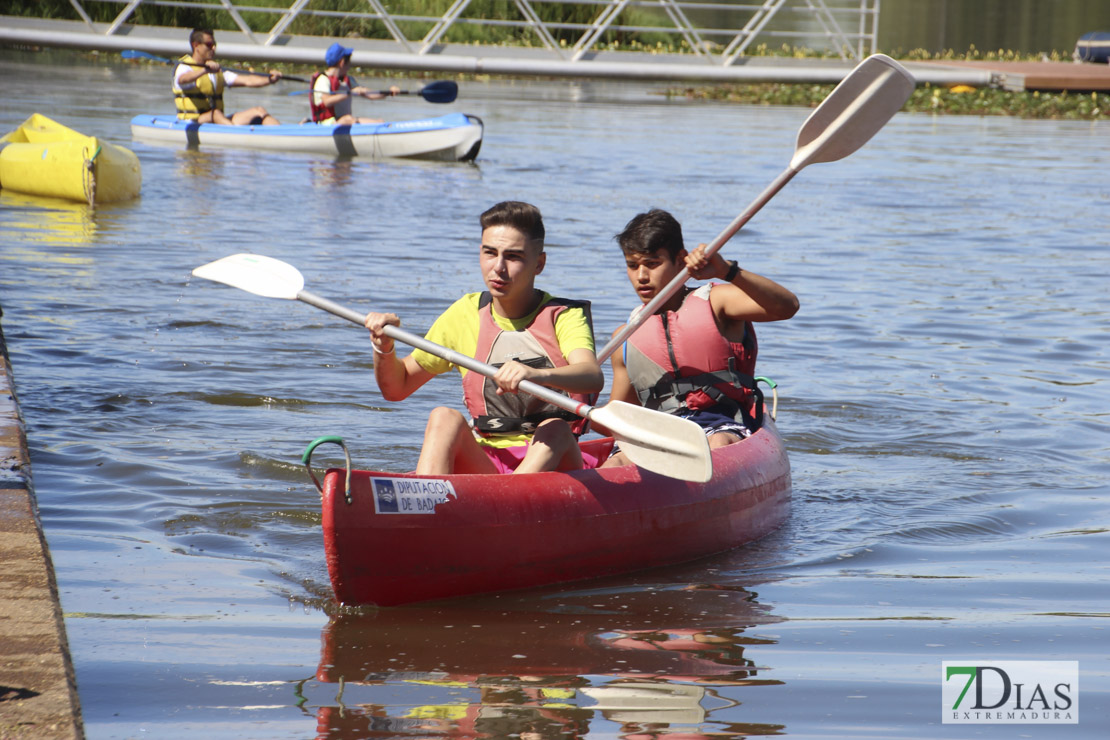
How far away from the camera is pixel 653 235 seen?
12.3 ft

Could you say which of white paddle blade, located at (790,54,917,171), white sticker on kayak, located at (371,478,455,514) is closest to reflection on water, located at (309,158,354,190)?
white paddle blade, located at (790,54,917,171)

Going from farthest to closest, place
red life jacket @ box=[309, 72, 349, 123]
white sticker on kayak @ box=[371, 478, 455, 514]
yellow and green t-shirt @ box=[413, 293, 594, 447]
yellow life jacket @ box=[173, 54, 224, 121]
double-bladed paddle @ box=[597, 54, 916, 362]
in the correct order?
yellow life jacket @ box=[173, 54, 224, 121] → red life jacket @ box=[309, 72, 349, 123] → double-bladed paddle @ box=[597, 54, 916, 362] → yellow and green t-shirt @ box=[413, 293, 594, 447] → white sticker on kayak @ box=[371, 478, 455, 514]

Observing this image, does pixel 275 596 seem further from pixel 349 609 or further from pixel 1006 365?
pixel 1006 365

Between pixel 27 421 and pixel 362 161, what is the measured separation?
9.25 meters

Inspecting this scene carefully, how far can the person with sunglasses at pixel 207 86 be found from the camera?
529 inches

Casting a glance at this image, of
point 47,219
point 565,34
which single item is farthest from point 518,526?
point 565,34

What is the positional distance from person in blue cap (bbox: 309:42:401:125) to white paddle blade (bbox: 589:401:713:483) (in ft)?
34.6

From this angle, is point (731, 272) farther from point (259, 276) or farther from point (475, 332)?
point (259, 276)

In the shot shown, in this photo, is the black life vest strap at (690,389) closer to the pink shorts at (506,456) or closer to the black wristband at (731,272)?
the black wristband at (731,272)

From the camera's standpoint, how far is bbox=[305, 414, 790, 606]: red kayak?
10.0ft

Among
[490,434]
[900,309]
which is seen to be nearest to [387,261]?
[900,309]

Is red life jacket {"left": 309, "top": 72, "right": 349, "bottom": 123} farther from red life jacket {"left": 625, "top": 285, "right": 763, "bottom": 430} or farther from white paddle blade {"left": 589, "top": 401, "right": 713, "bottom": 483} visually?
white paddle blade {"left": 589, "top": 401, "right": 713, "bottom": 483}

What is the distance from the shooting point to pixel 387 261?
332 inches

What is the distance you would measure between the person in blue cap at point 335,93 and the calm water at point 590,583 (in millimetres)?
2029
